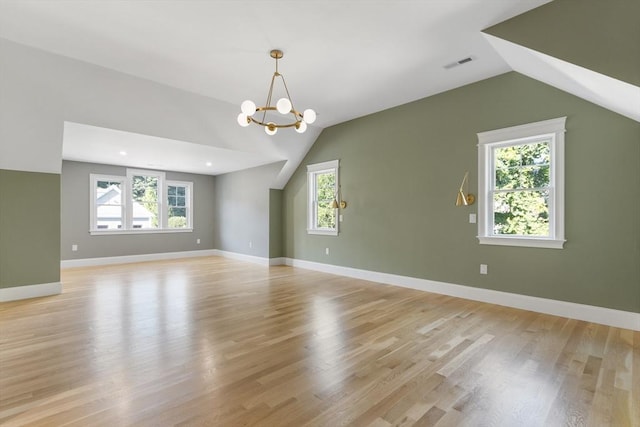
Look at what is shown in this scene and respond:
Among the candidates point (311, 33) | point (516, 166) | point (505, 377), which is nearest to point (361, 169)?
point (516, 166)

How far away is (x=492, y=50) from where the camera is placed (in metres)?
3.59

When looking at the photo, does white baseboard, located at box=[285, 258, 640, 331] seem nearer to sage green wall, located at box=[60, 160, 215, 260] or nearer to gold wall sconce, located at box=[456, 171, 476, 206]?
gold wall sconce, located at box=[456, 171, 476, 206]

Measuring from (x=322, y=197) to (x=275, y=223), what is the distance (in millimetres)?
1535

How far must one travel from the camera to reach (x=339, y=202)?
254 inches

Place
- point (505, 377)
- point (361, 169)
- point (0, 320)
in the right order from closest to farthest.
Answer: point (505, 377)
point (0, 320)
point (361, 169)

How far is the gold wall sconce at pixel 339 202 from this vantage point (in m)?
6.34

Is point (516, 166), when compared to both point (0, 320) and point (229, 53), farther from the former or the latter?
point (0, 320)

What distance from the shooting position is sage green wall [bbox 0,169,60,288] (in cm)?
438

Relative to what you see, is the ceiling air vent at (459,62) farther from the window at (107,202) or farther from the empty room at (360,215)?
the window at (107,202)

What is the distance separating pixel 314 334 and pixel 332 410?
124cm

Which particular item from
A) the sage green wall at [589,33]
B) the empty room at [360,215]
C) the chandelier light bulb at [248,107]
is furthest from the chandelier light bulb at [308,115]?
the sage green wall at [589,33]

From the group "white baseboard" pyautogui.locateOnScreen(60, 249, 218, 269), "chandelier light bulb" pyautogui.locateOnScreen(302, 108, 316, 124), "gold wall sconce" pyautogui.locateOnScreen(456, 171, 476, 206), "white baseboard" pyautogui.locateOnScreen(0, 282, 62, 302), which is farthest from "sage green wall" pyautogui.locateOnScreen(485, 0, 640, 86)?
"white baseboard" pyautogui.locateOnScreen(60, 249, 218, 269)

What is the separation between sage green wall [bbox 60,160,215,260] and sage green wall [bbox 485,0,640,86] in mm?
8546

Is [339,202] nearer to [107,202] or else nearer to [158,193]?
[158,193]
